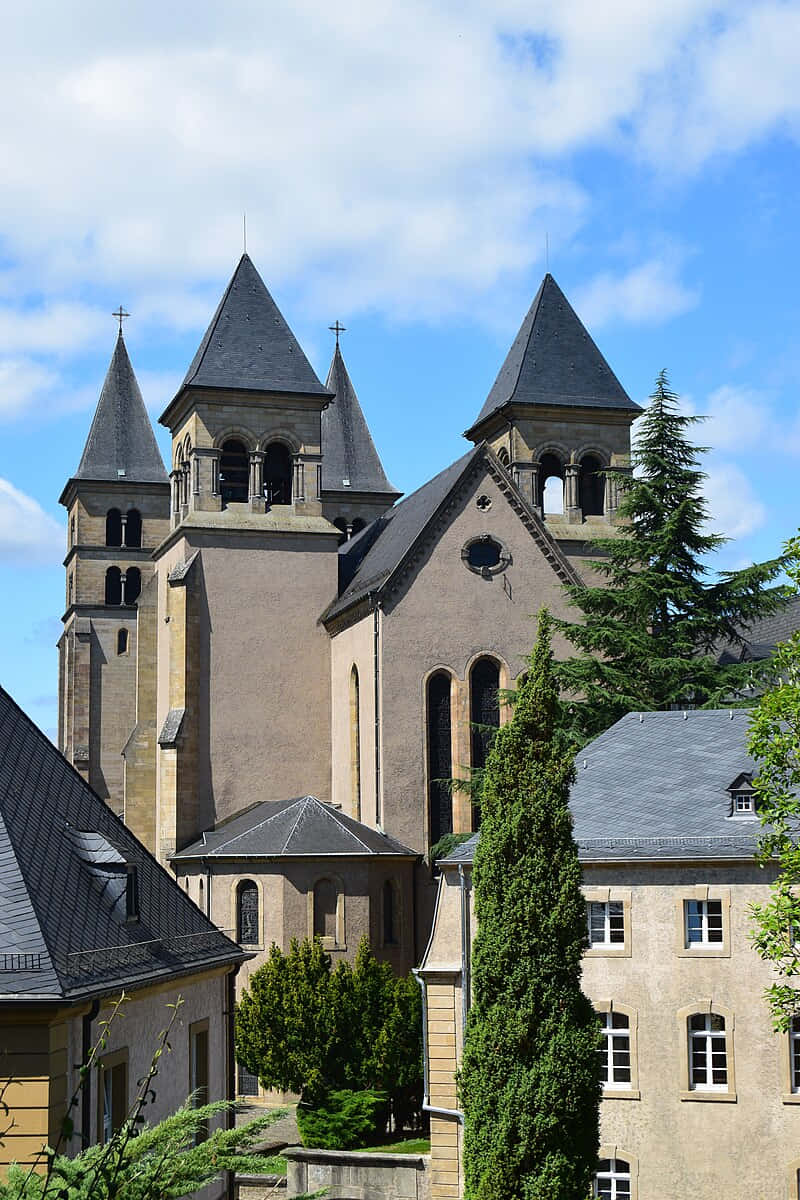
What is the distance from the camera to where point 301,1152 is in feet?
109

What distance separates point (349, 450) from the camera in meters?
71.6

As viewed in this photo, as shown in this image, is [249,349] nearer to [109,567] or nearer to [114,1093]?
[109,567]

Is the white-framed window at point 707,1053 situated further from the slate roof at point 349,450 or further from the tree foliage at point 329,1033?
the slate roof at point 349,450

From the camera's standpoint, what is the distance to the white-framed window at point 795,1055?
28.1 m

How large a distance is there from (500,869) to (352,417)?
49.6m

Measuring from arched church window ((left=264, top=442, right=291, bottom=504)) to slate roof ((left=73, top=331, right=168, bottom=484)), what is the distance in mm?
23381

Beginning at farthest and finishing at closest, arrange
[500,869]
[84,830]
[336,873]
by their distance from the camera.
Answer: [336,873] → [500,869] → [84,830]

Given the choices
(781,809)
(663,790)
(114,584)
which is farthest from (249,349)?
(781,809)

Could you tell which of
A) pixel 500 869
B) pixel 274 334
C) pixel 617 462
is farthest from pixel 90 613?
pixel 500 869

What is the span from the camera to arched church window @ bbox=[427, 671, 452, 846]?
46.3 meters

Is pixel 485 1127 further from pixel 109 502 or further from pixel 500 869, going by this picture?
pixel 109 502

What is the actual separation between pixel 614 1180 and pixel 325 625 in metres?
25.3

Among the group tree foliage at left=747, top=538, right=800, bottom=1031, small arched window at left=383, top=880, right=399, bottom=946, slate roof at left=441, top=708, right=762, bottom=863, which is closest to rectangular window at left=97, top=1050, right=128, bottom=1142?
tree foliage at left=747, top=538, right=800, bottom=1031

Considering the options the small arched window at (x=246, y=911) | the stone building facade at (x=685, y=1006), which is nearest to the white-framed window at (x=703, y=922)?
the stone building facade at (x=685, y=1006)
